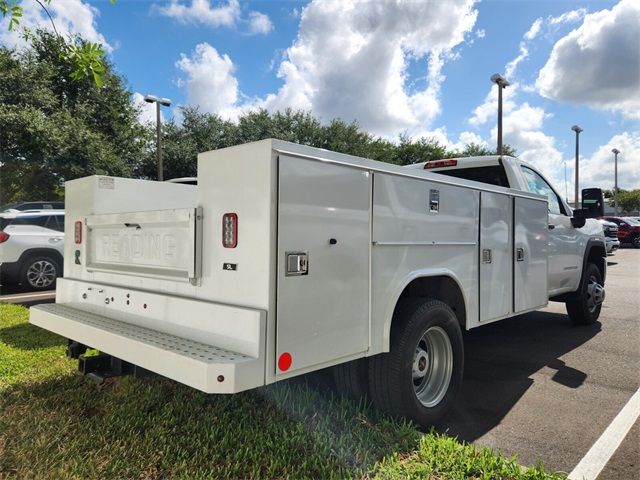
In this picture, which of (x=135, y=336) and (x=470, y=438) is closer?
(x=135, y=336)

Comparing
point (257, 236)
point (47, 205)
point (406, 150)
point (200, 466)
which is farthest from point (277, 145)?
point (406, 150)

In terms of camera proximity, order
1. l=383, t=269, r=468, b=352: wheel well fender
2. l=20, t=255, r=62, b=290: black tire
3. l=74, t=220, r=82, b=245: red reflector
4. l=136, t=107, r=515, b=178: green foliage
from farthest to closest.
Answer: l=136, t=107, r=515, b=178: green foliage
l=20, t=255, r=62, b=290: black tire
l=74, t=220, r=82, b=245: red reflector
l=383, t=269, r=468, b=352: wheel well fender

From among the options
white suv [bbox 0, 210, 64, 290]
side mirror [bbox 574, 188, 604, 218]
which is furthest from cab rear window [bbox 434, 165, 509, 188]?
white suv [bbox 0, 210, 64, 290]

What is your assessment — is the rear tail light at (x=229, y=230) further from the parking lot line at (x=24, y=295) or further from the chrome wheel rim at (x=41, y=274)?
the chrome wheel rim at (x=41, y=274)

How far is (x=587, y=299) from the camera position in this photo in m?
6.66

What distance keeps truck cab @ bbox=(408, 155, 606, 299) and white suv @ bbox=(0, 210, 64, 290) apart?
23.7 feet

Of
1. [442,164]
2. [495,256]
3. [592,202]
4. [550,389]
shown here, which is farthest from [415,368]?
[592,202]

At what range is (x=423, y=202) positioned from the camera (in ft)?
10.8

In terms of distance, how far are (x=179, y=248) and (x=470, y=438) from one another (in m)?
2.41

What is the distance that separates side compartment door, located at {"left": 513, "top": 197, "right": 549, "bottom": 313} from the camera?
4.56 m

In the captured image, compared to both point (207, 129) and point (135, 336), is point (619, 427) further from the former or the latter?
point (207, 129)

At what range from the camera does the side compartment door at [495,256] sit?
13.2 ft

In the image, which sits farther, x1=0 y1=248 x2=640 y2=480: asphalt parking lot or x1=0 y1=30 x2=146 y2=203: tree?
x1=0 y1=30 x2=146 y2=203: tree

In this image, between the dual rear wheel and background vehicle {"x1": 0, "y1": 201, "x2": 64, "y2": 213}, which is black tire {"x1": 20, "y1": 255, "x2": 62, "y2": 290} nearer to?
background vehicle {"x1": 0, "y1": 201, "x2": 64, "y2": 213}
